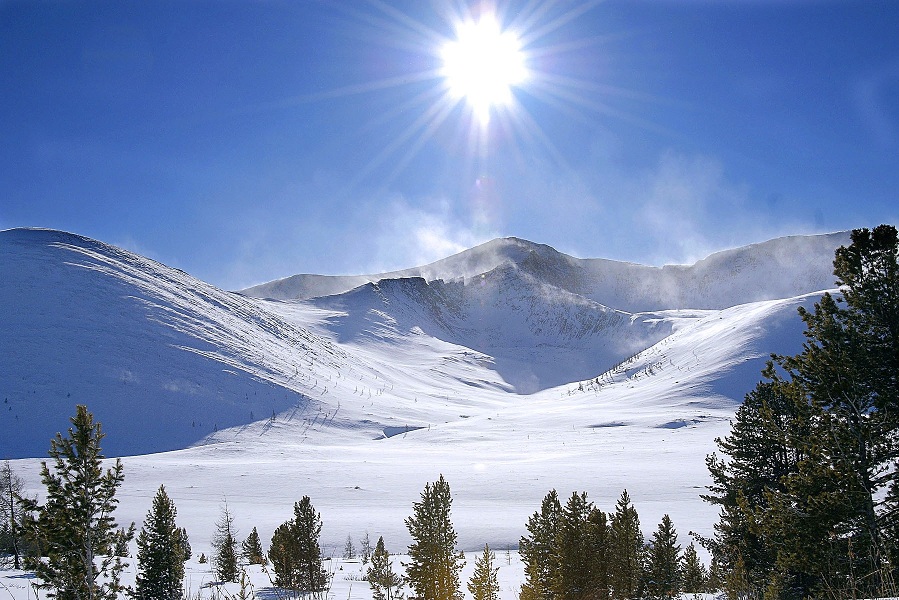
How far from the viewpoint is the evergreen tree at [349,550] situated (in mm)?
34412

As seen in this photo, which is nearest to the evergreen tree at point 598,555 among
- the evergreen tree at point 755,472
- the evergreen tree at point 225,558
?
the evergreen tree at point 755,472

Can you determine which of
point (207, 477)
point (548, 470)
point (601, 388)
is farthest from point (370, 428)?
point (601, 388)

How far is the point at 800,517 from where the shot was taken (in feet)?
32.3

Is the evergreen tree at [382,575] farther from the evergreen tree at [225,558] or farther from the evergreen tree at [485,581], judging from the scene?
the evergreen tree at [225,558]

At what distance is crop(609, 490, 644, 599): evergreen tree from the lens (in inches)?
720

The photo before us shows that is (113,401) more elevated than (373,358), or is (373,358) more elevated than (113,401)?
(373,358)

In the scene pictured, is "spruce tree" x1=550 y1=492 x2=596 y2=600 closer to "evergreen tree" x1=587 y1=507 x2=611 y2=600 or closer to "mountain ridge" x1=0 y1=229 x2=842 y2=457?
"evergreen tree" x1=587 y1=507 x2=611 y2=600

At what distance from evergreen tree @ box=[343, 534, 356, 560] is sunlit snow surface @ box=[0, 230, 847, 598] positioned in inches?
32.5

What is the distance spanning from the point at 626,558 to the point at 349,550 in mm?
21920

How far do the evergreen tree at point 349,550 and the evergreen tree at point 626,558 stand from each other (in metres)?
20.0

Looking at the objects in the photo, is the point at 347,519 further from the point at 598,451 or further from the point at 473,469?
the point at 598,451

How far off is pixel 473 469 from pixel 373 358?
12860 centimetres

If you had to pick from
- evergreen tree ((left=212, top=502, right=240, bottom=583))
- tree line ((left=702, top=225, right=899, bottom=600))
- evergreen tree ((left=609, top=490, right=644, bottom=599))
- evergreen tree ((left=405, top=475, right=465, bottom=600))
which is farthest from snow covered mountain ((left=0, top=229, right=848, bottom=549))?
tree line ((left=702, top=225, right=899, bottom=600))

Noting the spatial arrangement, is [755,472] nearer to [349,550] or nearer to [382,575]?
[382,575]
